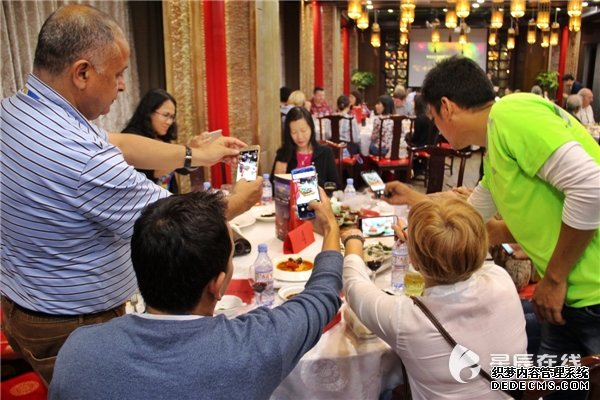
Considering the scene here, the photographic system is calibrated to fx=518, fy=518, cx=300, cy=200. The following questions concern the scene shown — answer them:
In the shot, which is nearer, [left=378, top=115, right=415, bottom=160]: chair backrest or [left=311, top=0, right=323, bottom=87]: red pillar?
[left=378, top=115, right=415, bottom=160]: chair backrest

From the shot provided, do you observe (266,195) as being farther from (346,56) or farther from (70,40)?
(346,56)

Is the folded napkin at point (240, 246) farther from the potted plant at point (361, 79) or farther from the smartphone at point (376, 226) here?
the potted plant at point (361, 79)

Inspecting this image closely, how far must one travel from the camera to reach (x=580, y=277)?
5.56ft

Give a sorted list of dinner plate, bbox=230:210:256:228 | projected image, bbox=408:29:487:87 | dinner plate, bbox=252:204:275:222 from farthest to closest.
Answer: projected image, bbox=408:29:487:87 → dinner plate, bbox=252:204:275:222 → dinner plate, bbox=230:210:256:228

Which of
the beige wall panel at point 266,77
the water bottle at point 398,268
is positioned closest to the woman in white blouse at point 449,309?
the water bottle at point 398,268

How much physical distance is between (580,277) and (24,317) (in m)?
1.75

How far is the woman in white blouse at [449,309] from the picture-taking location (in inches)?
54.1

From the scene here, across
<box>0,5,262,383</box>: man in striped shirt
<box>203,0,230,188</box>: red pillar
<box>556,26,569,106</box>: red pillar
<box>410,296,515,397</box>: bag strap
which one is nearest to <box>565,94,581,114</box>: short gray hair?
<box>203,0,230,188</box>: red pillar

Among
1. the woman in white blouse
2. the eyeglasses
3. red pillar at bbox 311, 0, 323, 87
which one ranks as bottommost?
the woman in white blouse

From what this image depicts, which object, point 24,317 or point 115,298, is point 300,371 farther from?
point 24,317

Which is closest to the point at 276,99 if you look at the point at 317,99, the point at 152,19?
the point at 152,19

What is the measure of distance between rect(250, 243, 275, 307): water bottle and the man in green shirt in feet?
2.79

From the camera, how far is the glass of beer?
1.91m

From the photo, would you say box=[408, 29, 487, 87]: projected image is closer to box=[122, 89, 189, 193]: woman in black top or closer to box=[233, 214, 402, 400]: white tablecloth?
box=[122, 89, 189, 193]: woman in black top
